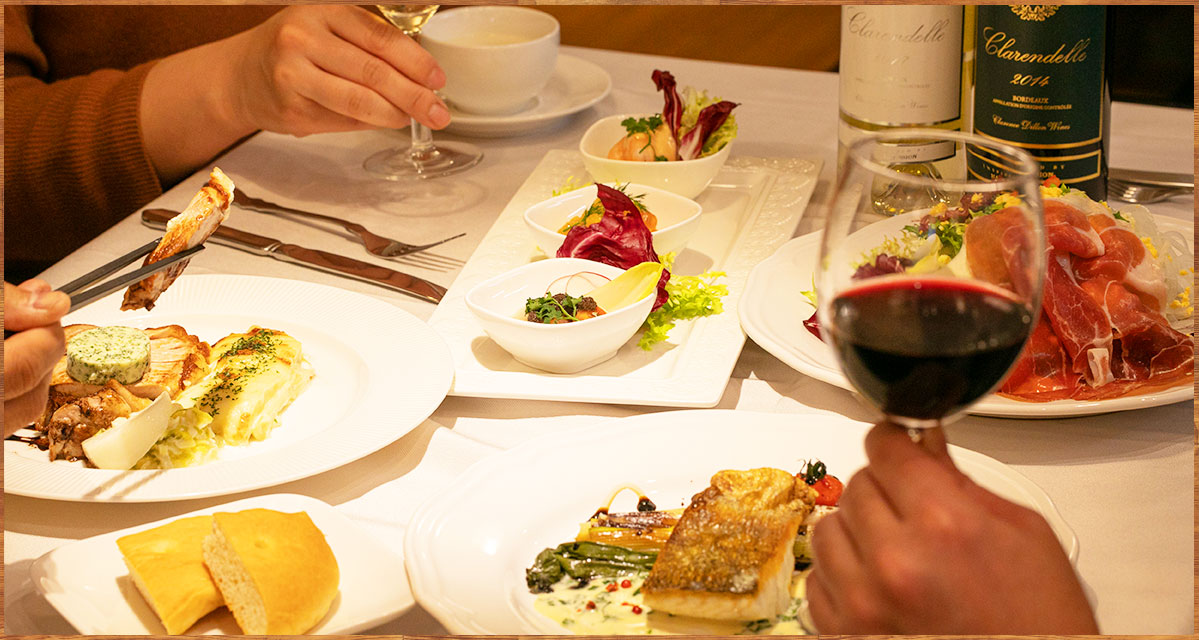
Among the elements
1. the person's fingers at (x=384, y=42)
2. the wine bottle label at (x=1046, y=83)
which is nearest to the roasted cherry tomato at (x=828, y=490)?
the wine bottle label at (x=1046, y=83)

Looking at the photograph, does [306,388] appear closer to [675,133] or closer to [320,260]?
[320,260]

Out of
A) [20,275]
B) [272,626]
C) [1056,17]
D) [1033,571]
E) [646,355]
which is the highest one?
[1056,17]

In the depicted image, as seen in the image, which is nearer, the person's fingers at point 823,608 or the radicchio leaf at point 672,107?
the person's fingers at point 823,608

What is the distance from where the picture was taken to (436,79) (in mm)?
2010

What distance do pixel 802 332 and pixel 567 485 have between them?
471 millimetres

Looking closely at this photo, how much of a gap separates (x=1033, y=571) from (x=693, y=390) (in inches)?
24.2

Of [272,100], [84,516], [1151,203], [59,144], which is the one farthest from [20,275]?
[1151,203]

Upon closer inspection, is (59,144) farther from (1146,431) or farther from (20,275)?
(1146,431)

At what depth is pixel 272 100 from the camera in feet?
6.80

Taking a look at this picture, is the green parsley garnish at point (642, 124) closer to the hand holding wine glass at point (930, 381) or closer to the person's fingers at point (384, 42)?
the person's fingers at point (384, 42)

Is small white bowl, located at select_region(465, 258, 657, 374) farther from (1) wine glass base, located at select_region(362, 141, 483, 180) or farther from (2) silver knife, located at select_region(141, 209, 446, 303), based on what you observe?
(1) wine glass base, located at select_region(362, 141, 483, 180)

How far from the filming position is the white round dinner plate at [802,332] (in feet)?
4.00

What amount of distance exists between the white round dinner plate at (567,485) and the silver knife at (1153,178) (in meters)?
1.01

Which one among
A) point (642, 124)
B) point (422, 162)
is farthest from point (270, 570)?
point (422, 162)
